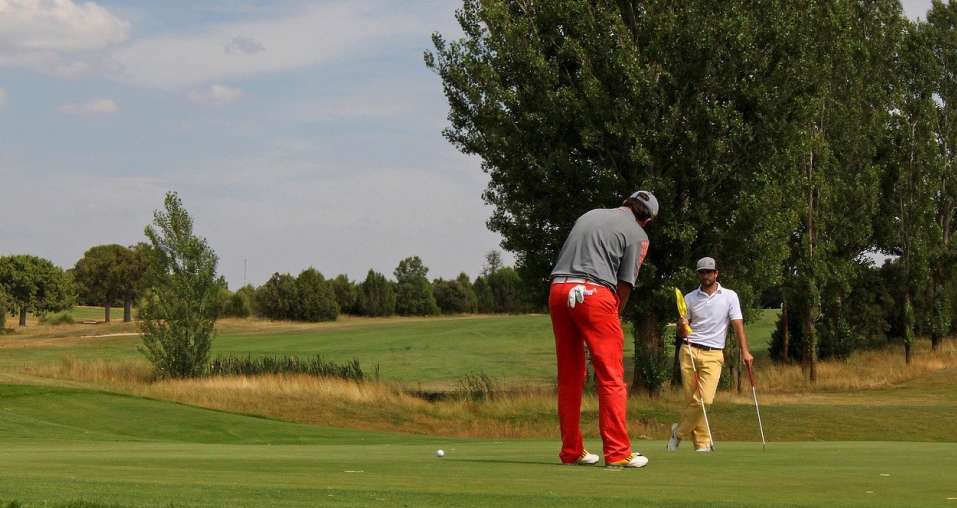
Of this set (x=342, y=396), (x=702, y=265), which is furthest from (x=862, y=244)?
(x=702, y=265)

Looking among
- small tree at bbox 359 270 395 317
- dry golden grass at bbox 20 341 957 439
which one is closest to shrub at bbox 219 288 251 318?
small tree at bbox 359 270 395 317

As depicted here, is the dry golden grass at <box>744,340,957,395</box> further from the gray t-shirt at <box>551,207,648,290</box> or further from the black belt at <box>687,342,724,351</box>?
the gray t-shirt at <box>551,207,648,290</box>

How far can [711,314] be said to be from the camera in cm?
1145

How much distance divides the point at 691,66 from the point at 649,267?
5124 mm

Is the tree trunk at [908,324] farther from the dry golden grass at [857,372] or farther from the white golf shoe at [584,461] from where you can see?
the white golf shoe at [584,461]

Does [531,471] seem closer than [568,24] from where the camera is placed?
Yes

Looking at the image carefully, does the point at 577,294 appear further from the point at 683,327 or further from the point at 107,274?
the point at 107,274

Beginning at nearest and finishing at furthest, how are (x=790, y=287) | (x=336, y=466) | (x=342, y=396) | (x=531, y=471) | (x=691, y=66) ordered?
(x=531, y=471) → (x=336, y=466) → (x=691, y=66) → (x=342, y=396) → (x=790, y=287)

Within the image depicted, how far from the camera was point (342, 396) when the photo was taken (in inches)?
1116

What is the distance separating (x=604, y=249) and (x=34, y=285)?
8900cm

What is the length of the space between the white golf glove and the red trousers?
0.03 m

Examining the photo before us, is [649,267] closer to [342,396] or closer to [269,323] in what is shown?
[342,396]

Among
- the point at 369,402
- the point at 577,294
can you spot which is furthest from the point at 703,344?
the point at 369,402

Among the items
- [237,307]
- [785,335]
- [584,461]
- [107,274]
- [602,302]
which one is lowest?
[584,461]
